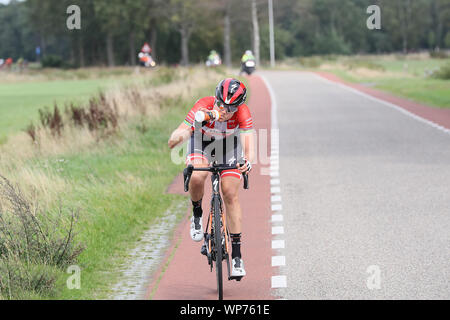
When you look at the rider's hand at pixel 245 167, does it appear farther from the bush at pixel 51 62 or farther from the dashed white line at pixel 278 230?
Result: the bush at pixel 51 62

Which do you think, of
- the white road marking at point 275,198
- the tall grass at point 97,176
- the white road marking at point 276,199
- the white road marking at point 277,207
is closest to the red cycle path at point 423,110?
the white road marking at point 276,199

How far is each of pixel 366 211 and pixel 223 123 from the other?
13.4 ft

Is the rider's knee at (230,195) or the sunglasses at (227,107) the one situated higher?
the sunglasses at (227,107)

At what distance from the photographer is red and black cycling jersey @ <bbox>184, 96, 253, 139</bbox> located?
23.6 ft

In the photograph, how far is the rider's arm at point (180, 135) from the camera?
6.88 m

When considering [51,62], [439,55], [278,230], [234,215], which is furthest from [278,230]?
[51,62]

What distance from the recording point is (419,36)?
149375 mm

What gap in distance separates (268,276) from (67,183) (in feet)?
18.1

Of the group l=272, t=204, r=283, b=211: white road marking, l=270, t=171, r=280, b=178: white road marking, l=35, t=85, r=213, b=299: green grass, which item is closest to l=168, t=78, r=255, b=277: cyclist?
l=35, t=85, r=213, b=299: green grass

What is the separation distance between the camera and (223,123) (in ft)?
23.7

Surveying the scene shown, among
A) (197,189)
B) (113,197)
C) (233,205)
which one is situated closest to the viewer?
(233,205)

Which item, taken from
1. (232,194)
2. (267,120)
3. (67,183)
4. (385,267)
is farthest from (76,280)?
(267,120)

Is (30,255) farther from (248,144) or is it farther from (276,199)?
(276,199)

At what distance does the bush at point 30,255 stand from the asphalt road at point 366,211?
2.07m
